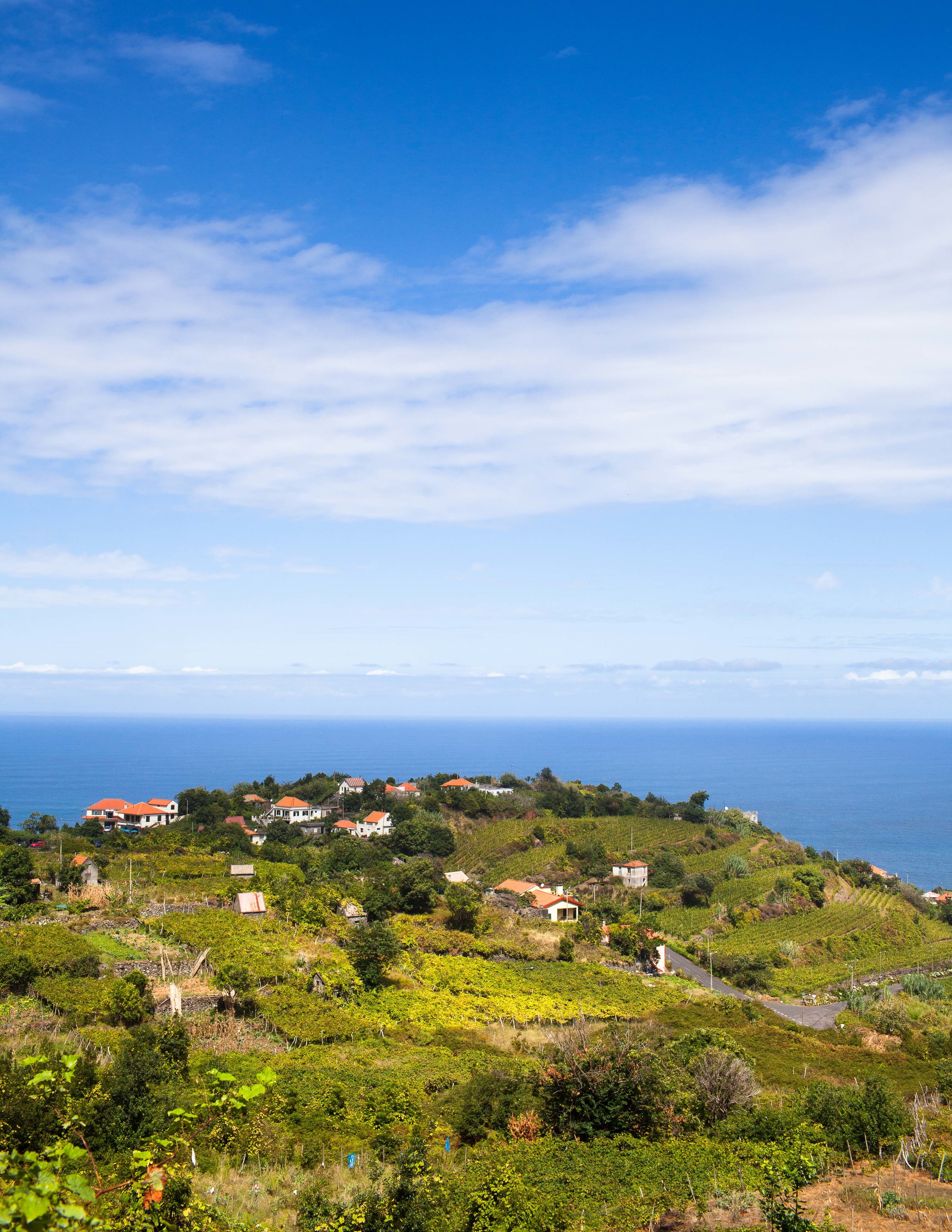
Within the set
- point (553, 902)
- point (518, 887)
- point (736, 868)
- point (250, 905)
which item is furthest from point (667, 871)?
point (250, 905)

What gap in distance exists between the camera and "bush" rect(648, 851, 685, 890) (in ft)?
210

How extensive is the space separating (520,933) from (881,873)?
187 ft

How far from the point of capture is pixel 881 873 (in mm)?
79875

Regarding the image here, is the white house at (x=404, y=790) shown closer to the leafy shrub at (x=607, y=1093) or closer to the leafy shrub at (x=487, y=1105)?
the leafy shrub at (x=487, y=1105)

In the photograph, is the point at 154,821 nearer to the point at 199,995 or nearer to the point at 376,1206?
the point at 199,995

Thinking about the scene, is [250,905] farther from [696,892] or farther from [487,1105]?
[696,892]

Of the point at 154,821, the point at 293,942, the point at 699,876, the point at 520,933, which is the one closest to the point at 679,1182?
the point at 293,942

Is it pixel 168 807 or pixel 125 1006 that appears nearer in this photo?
pixel 125 1006

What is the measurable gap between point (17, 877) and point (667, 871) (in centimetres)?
4800

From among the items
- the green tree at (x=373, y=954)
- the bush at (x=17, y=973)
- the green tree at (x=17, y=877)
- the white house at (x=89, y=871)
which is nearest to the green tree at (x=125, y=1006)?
the bush at (x=17, y=973)

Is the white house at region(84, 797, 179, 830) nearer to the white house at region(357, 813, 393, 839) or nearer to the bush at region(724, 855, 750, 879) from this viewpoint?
the white house at region(357, 813, 393, 839)

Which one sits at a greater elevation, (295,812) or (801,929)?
(295,812)

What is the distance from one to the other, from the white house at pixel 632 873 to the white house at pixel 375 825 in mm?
20015

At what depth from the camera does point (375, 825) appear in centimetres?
7350
